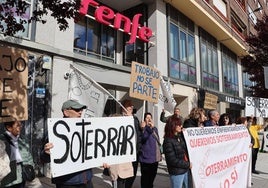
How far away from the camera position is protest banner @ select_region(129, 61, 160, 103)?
21.0 feet

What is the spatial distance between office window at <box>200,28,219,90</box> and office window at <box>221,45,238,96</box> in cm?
151

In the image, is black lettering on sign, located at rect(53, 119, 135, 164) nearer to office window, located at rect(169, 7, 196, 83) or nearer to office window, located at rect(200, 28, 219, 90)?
office window, located at rect(169, 7, 196, 83)

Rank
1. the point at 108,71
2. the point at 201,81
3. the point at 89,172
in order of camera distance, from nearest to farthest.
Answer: the point at 89,172, the point at 108,71, the point at 201,81

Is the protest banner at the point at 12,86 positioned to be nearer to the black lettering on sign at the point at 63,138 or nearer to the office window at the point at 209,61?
the black lettering on sign at the point at 63,138

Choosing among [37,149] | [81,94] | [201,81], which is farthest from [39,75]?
[201,81]

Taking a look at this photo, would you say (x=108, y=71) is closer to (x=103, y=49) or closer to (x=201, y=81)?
(x=103, y=49)

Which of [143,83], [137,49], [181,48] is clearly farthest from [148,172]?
[181,48]

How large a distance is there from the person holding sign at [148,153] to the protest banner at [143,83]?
65 cm

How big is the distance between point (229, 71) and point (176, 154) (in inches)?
703

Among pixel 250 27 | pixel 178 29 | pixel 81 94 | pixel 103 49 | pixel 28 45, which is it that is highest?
pixel 250 27

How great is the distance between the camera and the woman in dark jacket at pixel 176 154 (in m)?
4.62

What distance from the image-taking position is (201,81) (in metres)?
16.3

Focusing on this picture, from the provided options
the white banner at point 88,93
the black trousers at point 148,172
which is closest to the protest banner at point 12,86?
the white banner at point 88,93

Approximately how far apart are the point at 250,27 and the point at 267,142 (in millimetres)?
20472
